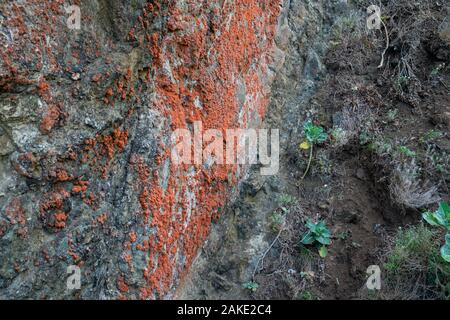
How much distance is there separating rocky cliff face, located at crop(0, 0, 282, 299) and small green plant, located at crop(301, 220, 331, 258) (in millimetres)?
643

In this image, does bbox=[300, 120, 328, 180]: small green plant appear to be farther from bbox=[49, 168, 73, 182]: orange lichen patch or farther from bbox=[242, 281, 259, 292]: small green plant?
bbox=[49, 168, 73, 182]: orange lichen patch

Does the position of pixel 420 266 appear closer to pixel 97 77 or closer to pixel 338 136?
pixel 338 136

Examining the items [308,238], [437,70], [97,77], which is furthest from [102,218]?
[437,70]

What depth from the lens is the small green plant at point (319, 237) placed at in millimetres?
2686

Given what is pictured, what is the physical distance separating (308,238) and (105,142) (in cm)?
142

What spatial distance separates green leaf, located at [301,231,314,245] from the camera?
8.89ft

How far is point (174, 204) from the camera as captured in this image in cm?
240

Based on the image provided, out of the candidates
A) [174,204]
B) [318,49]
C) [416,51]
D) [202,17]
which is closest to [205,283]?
[174,204]

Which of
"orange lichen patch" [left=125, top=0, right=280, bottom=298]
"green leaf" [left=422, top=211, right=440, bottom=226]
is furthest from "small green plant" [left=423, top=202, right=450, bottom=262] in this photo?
"orange lichen patch" [left=125, top=0, right=280, bottom=298]

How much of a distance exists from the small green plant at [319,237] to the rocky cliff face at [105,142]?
25.3 inches

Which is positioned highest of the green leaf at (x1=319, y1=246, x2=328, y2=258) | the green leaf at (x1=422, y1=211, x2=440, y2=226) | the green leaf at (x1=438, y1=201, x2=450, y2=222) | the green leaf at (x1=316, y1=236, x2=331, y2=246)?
the green leaf at (x1=438, y1=201, x2=450, y2=222)

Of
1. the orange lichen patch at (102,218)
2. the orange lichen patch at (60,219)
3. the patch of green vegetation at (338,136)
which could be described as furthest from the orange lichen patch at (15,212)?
the patch of green vegetation at (338,136)

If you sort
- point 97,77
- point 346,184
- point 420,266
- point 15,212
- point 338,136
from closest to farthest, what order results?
point 15,212 < point 97,77 < point 420,266 < point 346,184 < point 338,136

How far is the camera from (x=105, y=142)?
2150mm
